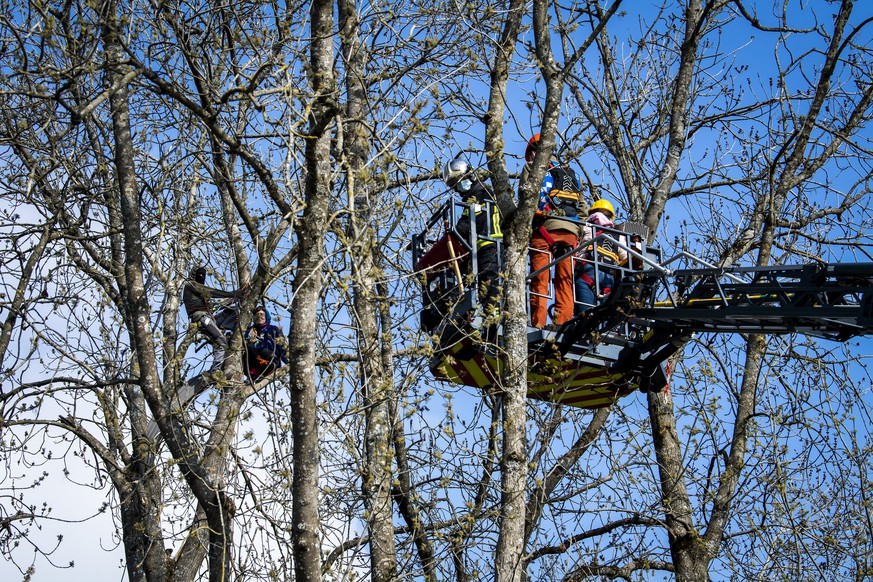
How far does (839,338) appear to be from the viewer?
905 cm

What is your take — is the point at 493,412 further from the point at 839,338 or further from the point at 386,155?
the point at 386,155

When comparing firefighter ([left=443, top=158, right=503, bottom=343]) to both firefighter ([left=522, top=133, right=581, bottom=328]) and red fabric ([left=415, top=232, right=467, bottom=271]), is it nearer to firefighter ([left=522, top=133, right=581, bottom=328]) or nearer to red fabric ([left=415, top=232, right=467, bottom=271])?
red fabric ([left=415, top=232, right=467, bottom=271])

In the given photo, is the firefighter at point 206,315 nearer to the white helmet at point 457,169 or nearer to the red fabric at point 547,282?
the white helmet at point 457,169

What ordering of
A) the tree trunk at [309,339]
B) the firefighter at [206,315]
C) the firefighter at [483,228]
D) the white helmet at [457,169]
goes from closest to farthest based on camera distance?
the tree trunk at [309,339] → the white helmet at [457,169] → the firefighter at [483,228] → the firefighter at [206,315]

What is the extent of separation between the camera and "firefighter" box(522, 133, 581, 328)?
1045 cm

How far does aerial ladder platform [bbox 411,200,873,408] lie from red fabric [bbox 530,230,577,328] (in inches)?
6.3

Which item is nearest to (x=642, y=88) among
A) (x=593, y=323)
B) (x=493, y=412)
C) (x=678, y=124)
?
(x=678, y=124)

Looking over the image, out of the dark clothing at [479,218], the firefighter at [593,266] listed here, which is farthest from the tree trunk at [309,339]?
the firefighter at [593,266]

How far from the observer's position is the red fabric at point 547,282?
410 inches

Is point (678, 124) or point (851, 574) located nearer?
point (851, 574)

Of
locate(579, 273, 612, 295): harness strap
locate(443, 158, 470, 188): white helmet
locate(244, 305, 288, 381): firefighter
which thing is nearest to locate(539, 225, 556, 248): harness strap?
locate(579, 273, 612, 295): harness strap

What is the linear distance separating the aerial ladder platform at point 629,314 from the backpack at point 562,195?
0.45 meters

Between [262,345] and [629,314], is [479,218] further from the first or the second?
[262,345]

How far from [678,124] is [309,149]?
6986mm
